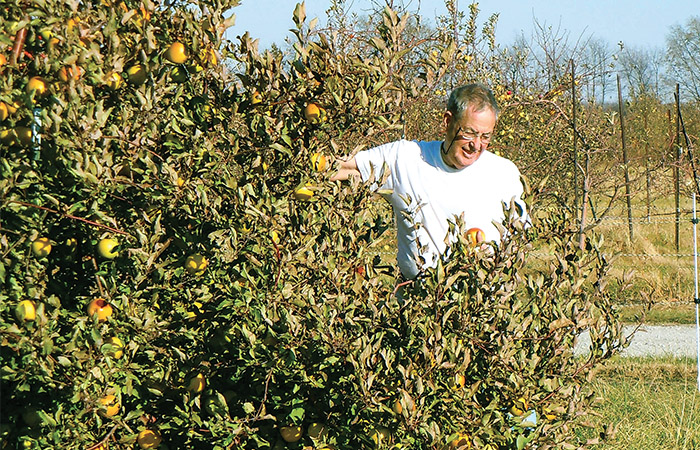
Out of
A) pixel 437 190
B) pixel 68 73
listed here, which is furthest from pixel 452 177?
pixel 68 73

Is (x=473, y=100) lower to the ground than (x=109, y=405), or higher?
higher

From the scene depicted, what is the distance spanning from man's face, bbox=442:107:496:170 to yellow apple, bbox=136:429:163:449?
1343 millimetres

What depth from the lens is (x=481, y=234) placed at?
101 inches

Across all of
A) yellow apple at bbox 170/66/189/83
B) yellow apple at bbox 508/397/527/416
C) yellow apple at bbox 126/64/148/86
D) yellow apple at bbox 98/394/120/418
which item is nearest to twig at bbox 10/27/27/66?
yellow apple at bbox 126/64/148/86

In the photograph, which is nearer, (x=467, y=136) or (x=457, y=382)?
(x=457, y=382)

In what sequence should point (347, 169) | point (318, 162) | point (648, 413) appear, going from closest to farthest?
point (318, 162) → point (347, 169) → point (648, 413)

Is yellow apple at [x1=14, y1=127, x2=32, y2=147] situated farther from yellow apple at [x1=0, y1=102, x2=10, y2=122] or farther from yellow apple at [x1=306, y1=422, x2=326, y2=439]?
yellow apple at [x1=306, y1=422, x2=326, y2=439]

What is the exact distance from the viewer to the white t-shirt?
2686 mm

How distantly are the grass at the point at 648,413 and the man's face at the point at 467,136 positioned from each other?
0.98m

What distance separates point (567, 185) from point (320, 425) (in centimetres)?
853

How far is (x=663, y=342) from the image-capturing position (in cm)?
679

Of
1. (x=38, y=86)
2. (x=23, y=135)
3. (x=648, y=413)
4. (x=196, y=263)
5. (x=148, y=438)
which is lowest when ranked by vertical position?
(x=648, y=413)

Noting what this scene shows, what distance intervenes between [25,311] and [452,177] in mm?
1477

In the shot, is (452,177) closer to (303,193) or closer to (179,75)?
(303,193)
